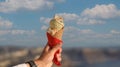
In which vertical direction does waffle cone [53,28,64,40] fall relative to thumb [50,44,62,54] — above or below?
above

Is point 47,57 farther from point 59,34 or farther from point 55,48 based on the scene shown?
point 59,34

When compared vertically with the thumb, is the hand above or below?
below

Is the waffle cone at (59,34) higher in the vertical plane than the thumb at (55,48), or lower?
higher

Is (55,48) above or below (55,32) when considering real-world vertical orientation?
below

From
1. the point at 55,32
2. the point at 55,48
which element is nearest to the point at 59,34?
the point at 55,32

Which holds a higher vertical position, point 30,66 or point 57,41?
point 57,41

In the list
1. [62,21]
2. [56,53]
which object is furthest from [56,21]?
[56,53]

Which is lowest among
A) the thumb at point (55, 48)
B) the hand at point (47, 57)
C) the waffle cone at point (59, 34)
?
the hand at point (47, 57)


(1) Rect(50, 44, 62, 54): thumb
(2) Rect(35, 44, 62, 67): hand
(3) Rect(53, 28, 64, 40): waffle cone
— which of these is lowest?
(2) Rect(35, 44, 62, 67): hand

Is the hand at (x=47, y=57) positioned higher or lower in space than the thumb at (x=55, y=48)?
lower

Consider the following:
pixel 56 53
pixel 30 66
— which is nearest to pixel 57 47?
pixel 56 53

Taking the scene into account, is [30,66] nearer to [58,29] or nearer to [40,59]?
[40,59]
